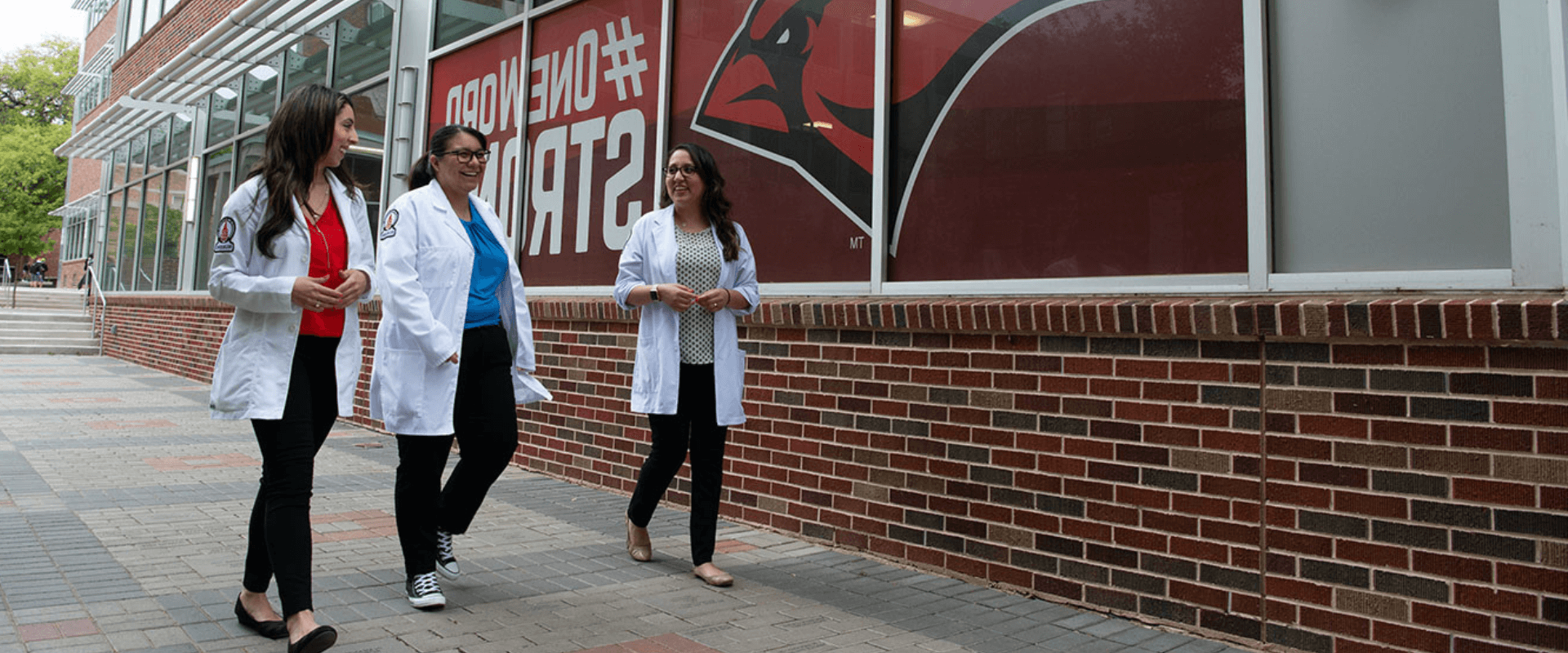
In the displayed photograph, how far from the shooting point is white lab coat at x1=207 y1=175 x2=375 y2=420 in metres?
2.96

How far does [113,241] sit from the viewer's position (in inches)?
805

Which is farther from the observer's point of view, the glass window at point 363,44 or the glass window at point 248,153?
the glass window at point 248,153

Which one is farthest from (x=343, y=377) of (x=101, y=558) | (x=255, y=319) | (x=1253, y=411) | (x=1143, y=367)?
(x=1253, y=411)

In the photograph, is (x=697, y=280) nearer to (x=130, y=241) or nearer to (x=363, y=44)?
(x=363, y=44)

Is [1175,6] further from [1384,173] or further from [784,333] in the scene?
[784,333]

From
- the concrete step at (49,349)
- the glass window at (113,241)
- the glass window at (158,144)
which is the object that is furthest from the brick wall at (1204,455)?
the concrete step at (49,349)

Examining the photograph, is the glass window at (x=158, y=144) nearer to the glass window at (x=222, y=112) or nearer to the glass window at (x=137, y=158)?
the glass window at (x=137, y=158)

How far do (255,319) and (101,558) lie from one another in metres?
1.92

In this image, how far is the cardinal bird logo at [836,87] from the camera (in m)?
4.54

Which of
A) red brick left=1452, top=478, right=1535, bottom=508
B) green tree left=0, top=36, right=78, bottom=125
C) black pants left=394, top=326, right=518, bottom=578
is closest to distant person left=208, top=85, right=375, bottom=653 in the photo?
black pants left=394, top=326, right=518, bottom=578

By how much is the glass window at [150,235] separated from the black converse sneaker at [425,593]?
16.5 meters

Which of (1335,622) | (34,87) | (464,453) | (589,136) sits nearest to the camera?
(1335,622)

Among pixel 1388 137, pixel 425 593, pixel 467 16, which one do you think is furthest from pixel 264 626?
pixel 467 16

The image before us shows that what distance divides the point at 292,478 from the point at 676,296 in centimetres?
151
